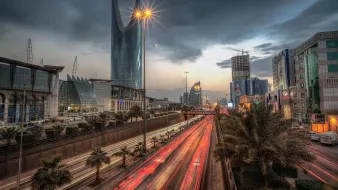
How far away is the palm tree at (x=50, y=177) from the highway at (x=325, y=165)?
945 inches

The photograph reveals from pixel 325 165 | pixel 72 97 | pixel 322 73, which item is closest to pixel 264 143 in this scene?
pixel 325 165

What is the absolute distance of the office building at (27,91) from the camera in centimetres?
7550

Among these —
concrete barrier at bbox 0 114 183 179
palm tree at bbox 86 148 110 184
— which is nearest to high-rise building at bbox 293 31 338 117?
Answer: concrete barrier at bbox 0 114 183 179

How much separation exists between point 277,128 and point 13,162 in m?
30.9

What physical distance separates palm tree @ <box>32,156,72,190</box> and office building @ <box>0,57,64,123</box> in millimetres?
69422

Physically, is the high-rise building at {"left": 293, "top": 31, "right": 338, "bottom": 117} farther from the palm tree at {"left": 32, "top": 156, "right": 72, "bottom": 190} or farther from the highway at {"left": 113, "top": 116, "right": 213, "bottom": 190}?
the palm tree at {"left": 32, "top": 156, "right": 72, "bottom": 190}

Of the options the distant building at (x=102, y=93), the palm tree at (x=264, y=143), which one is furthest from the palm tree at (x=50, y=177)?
the distant building at (x=102, y=93)

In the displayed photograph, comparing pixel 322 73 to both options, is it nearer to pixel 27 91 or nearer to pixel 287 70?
pixel 287 70

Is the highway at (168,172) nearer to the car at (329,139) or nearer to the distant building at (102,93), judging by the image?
the car at (329,139)

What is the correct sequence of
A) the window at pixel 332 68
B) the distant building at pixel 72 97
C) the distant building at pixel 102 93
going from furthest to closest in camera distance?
the distant building at pixel 102 93
the distant building at pixel 72 97
the window at pixel 332 68

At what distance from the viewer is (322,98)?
180ft

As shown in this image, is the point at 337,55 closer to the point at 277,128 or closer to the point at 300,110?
the point at 300,110

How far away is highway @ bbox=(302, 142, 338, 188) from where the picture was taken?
69.3 feet

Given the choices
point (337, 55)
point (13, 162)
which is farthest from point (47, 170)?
point (337, 55)
